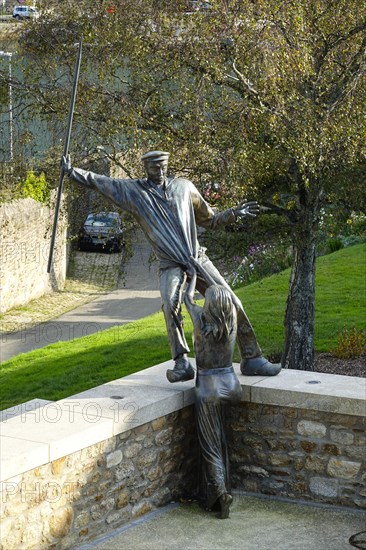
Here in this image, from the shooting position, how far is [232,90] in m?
13.6

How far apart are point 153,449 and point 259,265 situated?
10.4 meters

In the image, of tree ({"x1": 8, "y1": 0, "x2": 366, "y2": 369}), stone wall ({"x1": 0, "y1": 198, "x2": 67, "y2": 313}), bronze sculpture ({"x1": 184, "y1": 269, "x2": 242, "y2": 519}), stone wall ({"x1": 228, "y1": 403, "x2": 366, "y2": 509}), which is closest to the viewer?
bronze sculpture ({"x1": 184, "y1": 269, "x2": 242, "y2": 519})

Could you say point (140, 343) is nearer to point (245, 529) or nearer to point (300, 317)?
point (300, 317)

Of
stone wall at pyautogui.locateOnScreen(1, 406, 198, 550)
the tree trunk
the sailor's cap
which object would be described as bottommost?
stone wall at pyautogui.locateOnScreen(1, 406, 198, 550)

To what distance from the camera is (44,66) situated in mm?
13648

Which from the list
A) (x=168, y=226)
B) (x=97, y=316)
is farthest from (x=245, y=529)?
(x=97, y=316)

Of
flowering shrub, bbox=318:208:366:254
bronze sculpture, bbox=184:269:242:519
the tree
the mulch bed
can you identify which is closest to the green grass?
the mulch bed

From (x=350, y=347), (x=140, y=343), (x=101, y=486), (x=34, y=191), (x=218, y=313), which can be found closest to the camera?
(x=101, y=486)

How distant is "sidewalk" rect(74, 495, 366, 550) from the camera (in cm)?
801

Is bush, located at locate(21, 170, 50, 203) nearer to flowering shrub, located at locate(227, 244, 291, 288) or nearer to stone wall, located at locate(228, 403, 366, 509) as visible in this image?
flowering shrub, located at locate(227, 244, 291, 288)

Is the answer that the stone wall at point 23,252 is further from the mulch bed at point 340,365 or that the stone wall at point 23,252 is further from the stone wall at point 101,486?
the stone wall at point 101,486

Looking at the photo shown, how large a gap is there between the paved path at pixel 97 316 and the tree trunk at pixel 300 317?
5.56 metres

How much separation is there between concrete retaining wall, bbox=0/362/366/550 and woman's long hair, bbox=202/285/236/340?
2.17 ft

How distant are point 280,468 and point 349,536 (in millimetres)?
978
